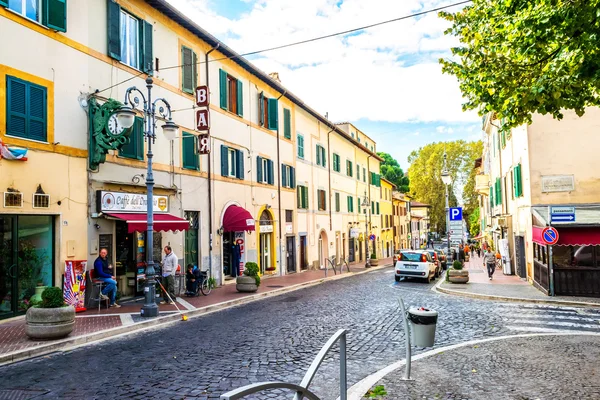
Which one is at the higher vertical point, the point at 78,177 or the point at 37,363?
the point at 78,177

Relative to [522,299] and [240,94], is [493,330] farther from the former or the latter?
[240,94]

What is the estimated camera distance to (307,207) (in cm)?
3033

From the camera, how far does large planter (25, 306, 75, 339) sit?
8828mm

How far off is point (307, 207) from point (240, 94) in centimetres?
1059

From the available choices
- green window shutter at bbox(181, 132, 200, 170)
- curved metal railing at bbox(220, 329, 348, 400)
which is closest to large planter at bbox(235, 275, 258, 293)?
green window shutter at bbox(181, 132, 200, 170)

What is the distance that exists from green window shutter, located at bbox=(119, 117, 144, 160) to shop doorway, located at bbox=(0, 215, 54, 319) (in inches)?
138

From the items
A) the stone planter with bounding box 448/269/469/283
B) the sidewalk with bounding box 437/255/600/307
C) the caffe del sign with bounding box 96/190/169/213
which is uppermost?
the caffe del sign with bounding box 96/190/169/213

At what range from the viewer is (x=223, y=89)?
66.6 ft

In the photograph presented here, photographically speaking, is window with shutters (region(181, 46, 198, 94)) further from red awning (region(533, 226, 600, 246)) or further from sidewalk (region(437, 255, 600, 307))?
red awning (region(533, 226, 600, 246))

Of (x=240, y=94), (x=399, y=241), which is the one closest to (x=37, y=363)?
(x=240, y=94)

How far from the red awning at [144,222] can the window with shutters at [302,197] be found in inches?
544

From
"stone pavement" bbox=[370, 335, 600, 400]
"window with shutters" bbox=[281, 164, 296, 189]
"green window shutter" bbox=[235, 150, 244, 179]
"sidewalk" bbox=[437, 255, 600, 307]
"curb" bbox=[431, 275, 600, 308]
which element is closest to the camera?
"stone pavement" bbox=[370, 335, 600, 400]

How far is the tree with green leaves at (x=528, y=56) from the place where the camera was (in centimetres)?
718

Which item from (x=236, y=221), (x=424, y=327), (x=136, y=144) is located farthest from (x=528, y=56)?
(x=236, y=221)
